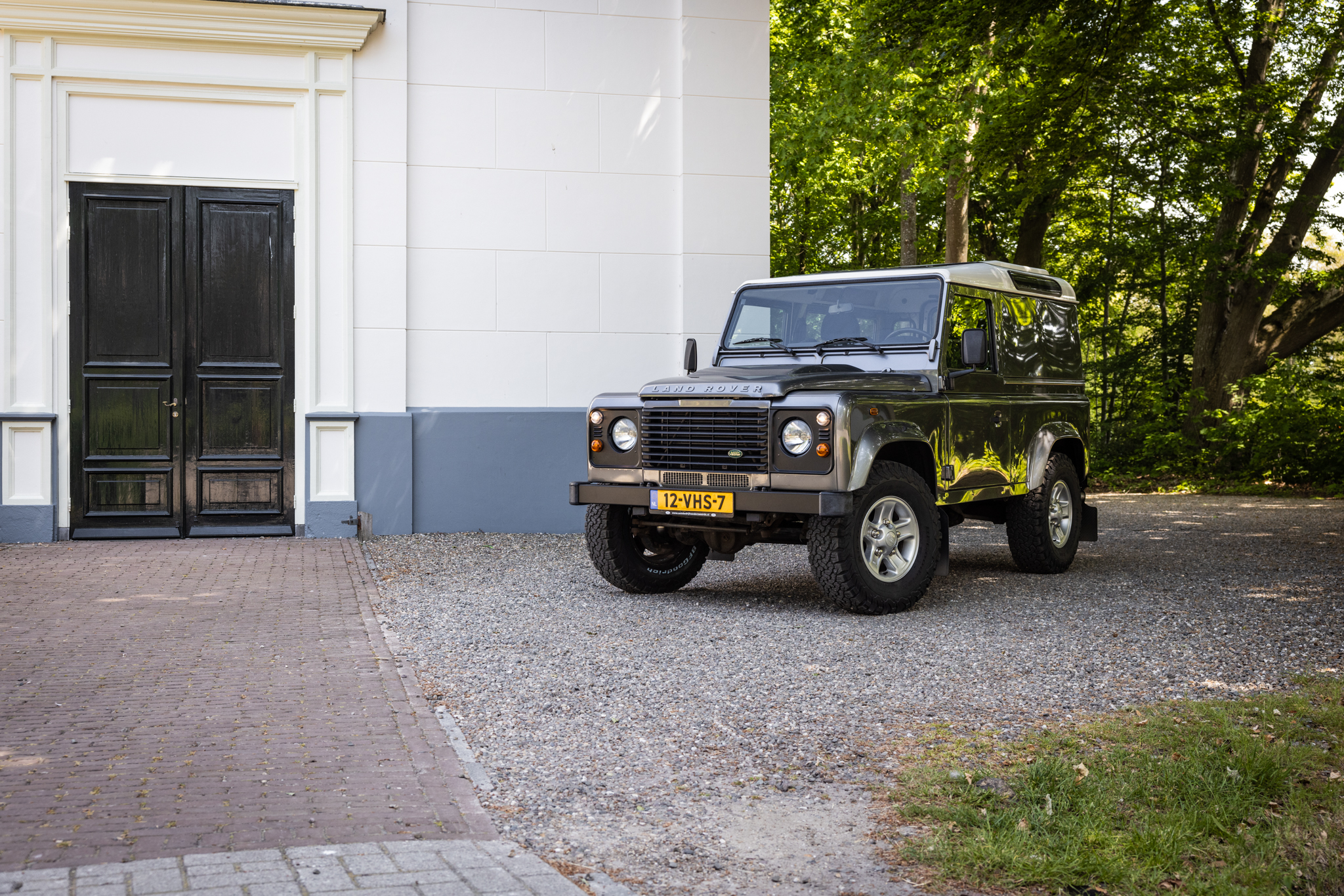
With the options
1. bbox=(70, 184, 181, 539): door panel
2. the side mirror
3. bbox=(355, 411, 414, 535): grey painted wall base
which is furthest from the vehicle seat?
bbox=(70, 184, 181, 539): door panel

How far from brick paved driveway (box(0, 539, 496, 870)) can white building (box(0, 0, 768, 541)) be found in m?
3.02

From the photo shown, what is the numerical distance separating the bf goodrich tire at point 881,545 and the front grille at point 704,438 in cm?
57

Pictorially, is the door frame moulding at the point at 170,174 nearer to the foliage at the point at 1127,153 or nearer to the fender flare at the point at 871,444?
the fender flare at the point at 871,444

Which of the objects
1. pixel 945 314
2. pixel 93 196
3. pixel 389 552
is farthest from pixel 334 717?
pixel 93 196

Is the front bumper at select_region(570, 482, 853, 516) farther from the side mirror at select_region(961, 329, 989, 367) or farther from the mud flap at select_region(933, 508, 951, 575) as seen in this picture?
the side mirror at select_region(961, 329, 989, 367)

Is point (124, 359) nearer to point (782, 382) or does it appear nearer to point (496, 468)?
point (496, 468)

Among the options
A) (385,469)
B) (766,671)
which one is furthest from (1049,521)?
(385,469)

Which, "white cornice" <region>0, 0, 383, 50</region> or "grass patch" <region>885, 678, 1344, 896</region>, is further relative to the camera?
"white cornice" <region>0, 0, 383, 50</region>

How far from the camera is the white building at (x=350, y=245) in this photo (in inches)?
424

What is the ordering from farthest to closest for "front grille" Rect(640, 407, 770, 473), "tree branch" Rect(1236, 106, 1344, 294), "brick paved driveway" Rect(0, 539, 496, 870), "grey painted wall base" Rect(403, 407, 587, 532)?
"tree branch" Rect(1236, 106, 1344, 294), "grey painted wall base" Rect(403, 407, 587, 532), "front grille" Rect(640, 407, 770, 473), "brick paved driveway" Rect(0, 539, 496, 870)

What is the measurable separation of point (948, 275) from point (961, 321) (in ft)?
1.09

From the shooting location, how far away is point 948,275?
8.02 m

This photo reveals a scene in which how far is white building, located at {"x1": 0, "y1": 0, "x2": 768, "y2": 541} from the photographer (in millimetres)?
10773

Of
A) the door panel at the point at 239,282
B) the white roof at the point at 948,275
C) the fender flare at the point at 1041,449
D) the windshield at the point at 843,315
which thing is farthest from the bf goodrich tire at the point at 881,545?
the door panel at the point at 239,282
